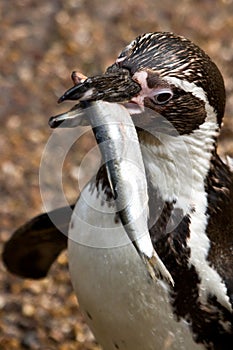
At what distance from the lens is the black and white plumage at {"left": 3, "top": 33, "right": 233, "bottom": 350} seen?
9.83ft

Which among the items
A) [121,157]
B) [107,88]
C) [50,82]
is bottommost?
[50,82]

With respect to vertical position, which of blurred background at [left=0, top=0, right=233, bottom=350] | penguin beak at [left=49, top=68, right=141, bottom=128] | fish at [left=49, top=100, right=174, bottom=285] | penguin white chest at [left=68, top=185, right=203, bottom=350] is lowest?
blurred background at [left=0, top=0, right=233, bottom=350]

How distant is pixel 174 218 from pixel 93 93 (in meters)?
0.70

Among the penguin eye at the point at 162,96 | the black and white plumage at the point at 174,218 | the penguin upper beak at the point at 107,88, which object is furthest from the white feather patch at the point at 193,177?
the penguin upper beak at the point at 107,88

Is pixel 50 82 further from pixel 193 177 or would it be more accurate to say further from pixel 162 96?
pixel 162 96

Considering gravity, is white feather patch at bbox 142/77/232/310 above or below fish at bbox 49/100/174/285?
below

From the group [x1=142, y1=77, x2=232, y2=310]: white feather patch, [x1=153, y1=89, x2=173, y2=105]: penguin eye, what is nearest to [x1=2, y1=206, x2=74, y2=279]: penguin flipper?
[x1=142, y1=77, x2=232, y2=310]: white feather patch

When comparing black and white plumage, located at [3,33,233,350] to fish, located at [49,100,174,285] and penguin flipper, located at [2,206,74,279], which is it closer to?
fish, located at [49,100,174,285]

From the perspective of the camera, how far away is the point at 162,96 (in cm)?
296

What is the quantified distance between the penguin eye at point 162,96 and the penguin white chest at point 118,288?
1.53 feet

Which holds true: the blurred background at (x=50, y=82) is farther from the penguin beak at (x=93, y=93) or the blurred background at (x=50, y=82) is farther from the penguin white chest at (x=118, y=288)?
the penguin beak at (x=93, y=93)

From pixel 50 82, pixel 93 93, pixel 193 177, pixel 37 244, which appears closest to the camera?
pixel 93 93

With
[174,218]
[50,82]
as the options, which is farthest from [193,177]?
[50,82]

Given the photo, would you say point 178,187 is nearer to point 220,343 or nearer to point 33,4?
point 220,343
